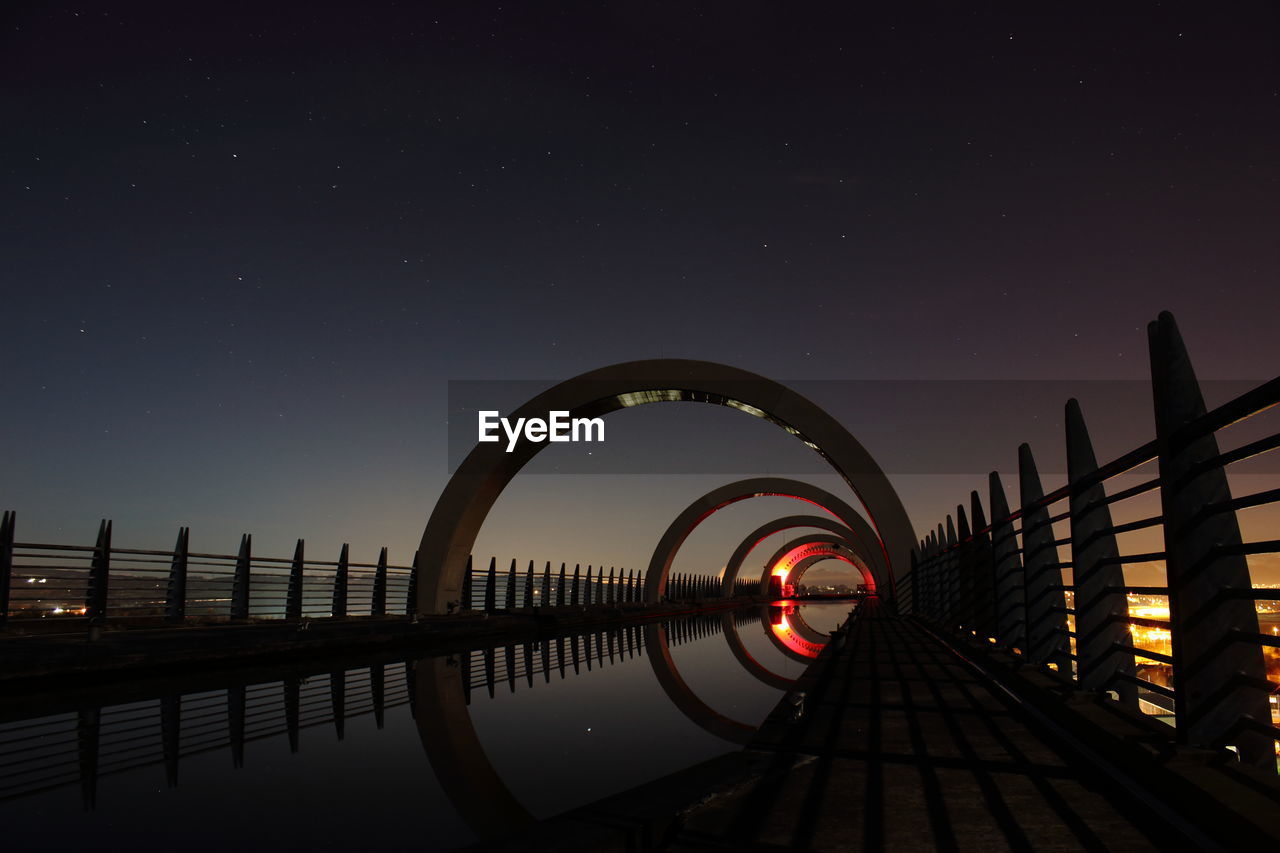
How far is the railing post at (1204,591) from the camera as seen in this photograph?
220cm

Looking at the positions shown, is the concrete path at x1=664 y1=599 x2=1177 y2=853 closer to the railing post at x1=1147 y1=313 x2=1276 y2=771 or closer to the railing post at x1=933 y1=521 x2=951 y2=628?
the railing post at x1=1147 y1=313 x2=1276 y2=771

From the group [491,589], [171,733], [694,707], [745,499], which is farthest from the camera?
[745,499]

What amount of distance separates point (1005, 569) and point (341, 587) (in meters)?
10.8

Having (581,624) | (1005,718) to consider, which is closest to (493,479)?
(581,624)

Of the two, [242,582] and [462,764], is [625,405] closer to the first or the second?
[242,582]

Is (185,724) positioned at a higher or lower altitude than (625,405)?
lower

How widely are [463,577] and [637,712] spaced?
13400mm

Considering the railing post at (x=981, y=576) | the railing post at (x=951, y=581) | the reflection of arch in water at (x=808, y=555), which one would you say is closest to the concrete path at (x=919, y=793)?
the railing post at (x=981, y=576)

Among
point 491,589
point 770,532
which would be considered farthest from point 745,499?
point 491,589

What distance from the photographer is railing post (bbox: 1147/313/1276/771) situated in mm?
2197

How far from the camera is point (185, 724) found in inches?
161

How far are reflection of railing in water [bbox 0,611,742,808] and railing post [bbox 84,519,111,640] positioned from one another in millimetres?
3825

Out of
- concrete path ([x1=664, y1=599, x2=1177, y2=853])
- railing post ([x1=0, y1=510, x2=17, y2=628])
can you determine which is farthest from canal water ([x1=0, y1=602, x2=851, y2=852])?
railing post ([x1=0, y1=510, x2=17, y2=628])

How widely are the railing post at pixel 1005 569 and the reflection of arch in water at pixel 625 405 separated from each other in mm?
12258
